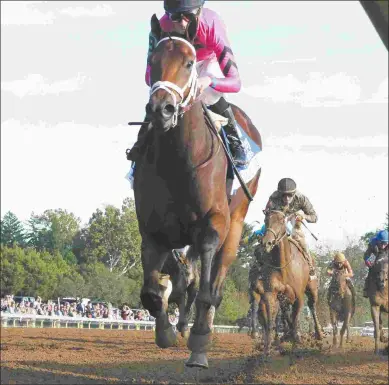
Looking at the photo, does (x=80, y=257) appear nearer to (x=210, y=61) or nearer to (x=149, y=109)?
(x=210, y=61)

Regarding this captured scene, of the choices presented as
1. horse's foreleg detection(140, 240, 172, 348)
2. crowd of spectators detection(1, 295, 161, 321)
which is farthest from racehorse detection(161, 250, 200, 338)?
crowd of spectators detection(1, 295, 161, 321)

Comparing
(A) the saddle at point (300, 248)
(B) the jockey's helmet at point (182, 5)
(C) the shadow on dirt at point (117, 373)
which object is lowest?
(C) the shadow on dirt at point (117, 373)

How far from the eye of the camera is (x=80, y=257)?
1080 inches

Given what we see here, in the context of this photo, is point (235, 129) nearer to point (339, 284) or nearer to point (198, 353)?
point (198, 353)

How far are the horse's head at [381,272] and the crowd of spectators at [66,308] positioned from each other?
14.9 meters

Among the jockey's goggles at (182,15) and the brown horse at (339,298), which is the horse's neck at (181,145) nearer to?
the jockey's goggles at (182,15)

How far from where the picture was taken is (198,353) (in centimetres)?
866

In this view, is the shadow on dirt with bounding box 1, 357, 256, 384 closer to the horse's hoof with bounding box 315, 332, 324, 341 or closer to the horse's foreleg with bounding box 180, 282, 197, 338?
the horse's foreleg with bounding box 180, 282, 197, 338

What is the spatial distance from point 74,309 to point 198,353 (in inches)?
1163

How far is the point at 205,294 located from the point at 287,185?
7.77 meters

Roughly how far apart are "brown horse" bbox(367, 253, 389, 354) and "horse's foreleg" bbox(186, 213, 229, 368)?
1175cm

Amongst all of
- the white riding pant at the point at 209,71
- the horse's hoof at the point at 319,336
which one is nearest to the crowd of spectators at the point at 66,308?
the horse's hoof at the point at 319,336

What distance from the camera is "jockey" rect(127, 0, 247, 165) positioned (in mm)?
8672

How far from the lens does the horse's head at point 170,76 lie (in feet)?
24.9
